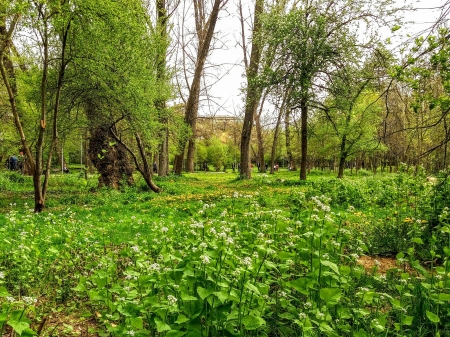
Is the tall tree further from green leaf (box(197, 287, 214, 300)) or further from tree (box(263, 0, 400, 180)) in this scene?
green leaf (box(197, 287, 214, 300))

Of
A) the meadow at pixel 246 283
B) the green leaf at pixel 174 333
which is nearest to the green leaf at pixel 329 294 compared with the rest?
the meadow at pixel 246 283

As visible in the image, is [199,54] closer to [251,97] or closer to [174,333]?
Answer: [251,97]

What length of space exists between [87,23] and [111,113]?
10.5 ft

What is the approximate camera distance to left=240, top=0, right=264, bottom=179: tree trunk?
16633mm

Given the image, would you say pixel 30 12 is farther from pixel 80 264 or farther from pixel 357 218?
pixel 357 218

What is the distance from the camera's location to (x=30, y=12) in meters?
7.48

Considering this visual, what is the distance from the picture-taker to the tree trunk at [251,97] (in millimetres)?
16633

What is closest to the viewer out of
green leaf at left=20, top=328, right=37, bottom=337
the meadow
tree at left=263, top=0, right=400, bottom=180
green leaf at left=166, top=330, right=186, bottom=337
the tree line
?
green leaf at left=20, top=328, right=37, bottom=337

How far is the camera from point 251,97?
16.9 m

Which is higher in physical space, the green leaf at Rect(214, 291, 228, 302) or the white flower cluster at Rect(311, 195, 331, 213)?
the white flower cluster at Rect(311, 195, 331, 213)

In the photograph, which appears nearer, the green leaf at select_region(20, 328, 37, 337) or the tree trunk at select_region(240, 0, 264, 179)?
the green leaf at select_region(20, 328, 37, 337)

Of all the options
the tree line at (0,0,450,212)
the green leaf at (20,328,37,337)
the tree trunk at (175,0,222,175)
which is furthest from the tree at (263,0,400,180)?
the green leaf at (20,328,37,337)

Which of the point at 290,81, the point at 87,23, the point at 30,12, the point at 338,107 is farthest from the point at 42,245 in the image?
the point at 338,107

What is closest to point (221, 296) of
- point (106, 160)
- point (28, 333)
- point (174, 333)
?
point (174, 333)
